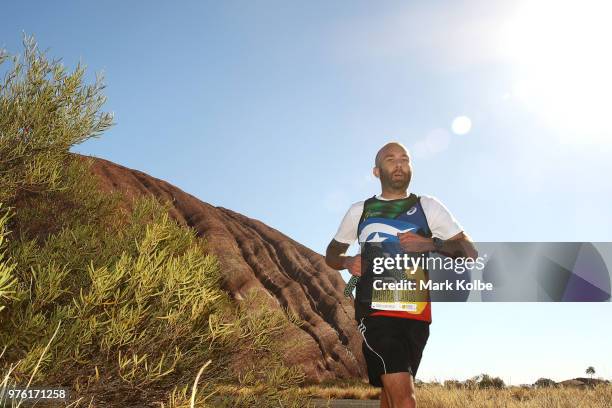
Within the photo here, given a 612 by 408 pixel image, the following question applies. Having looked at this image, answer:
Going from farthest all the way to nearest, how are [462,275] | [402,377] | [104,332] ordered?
1. [104,332]
2. [462,275]
3. [402,377]

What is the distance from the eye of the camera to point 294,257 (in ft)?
144

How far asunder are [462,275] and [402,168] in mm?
1314

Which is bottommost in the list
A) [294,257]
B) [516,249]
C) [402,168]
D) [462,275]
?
[462,275]

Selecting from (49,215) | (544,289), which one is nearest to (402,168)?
(544,289)

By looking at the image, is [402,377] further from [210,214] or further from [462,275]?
[210,214]

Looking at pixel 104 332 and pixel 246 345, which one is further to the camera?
pixel 246 345

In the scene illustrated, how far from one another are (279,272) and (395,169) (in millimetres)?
35955

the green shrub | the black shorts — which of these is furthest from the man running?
the green shrub

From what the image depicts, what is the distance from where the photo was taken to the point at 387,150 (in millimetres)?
5309

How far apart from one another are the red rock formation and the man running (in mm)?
27197

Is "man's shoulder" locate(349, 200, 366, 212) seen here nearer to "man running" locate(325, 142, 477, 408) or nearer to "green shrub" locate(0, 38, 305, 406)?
"man running" locate(325, 142, 477, 408)

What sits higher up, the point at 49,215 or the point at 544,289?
the point at 49,215

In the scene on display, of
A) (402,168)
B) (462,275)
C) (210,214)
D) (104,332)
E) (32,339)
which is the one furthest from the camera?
(210,214)

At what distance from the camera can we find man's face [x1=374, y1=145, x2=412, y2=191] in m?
5.18
